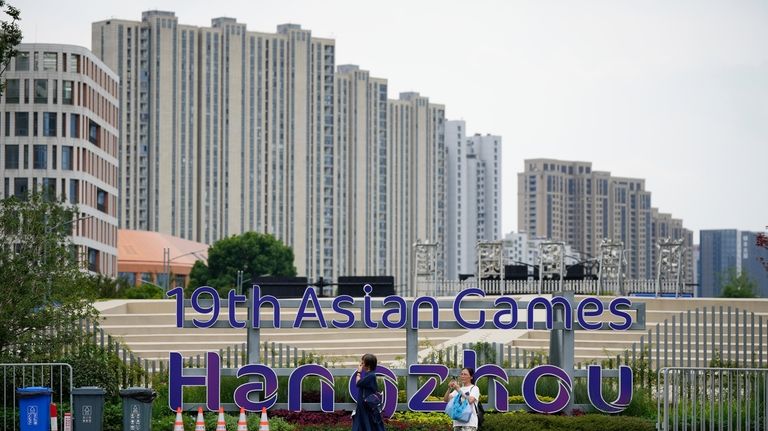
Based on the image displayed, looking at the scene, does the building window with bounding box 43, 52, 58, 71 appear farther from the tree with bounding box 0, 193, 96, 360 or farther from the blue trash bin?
the blue trash bin

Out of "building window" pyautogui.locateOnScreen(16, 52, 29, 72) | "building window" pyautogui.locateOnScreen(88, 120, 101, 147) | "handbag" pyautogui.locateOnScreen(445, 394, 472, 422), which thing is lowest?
"handbag" pyautogui.locateOnScreen(445, 394, 472, 422)

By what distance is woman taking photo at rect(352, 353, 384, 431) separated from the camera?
19.6m

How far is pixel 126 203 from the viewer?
6614 inches

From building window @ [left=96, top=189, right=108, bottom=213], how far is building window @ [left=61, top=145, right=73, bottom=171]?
5.51 m

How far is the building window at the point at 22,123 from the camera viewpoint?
93.1 m

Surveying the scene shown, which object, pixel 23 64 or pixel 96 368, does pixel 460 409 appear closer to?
pixel 96 368

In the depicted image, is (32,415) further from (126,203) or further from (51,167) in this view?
(126,203)

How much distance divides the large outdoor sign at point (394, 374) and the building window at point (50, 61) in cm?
7077

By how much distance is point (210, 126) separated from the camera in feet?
557

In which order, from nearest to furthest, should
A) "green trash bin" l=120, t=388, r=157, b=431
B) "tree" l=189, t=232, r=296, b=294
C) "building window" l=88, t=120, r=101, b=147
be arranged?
"green trash bin" l=120, t=388, r=157, b=431, "building window" l=88, t=120, r=101, b=147, "tree" l=189, t=232, r=296, b=294

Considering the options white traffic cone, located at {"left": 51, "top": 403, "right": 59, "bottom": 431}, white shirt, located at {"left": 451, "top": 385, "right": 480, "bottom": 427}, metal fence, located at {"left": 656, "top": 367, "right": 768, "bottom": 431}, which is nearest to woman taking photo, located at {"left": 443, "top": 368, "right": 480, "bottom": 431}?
white shirt, located at {"left": 451, "top": 385, "right": 480, "bottom": 427}

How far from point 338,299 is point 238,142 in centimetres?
14670

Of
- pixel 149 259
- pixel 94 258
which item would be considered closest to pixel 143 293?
pixel 94 258

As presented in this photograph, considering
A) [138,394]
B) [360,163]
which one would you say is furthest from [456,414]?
[360,163]
